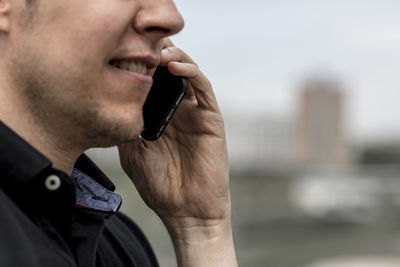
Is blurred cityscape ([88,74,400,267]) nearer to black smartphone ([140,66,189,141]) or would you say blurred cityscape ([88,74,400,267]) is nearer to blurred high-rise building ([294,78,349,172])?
black smartphone ([140,66,189,141])

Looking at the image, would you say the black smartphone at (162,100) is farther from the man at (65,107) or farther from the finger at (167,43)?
the man at (65,107)

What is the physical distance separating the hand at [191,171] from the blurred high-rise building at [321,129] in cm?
6287

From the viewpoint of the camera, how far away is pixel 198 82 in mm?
2432

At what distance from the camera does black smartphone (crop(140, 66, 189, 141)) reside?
7.95 ft

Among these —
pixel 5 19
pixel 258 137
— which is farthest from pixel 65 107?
pixel 258 137

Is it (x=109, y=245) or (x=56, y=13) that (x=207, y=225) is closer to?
(x=109, y=245)

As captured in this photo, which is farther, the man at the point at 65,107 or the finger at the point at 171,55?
the finger at the point at 171,55

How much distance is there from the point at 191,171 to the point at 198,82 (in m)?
0.34

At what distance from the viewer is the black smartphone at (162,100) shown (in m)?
2.42

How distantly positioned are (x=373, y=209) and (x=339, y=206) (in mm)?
1505

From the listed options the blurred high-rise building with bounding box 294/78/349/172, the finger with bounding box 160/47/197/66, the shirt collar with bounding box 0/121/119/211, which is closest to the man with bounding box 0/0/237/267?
the shirt collar with bounding box 0/121/119/211

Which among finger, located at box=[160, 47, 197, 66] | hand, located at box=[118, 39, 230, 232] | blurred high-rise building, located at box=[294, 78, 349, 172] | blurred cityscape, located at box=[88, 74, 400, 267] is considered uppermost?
finger, located at box=[160, 47, 197, 66]

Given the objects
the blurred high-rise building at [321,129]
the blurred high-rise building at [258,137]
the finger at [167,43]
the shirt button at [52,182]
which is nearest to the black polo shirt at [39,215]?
the shirt button at [52,182]

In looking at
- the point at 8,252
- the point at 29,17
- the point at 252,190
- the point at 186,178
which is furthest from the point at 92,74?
the point at 252,190
